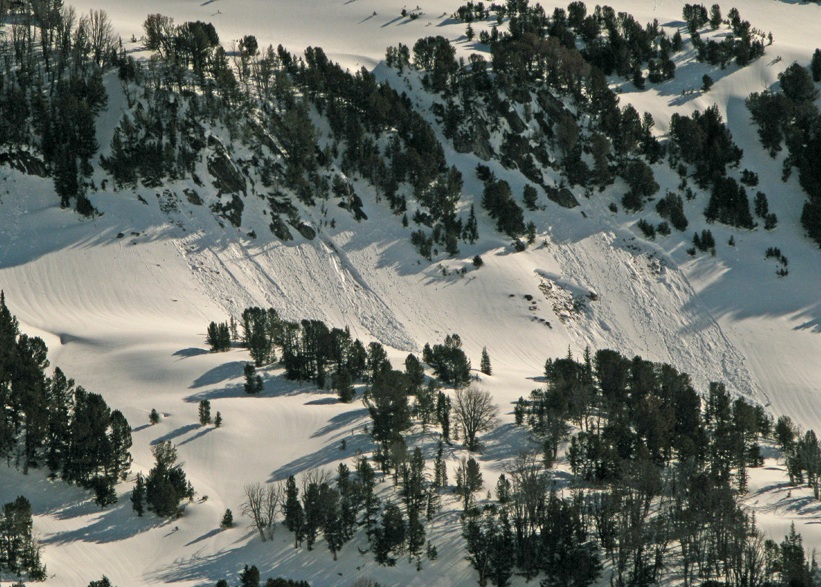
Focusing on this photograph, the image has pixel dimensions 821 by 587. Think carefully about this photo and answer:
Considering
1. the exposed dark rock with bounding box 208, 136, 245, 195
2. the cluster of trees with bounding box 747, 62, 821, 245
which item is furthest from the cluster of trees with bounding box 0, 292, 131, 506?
the cluster of trees with bounding box 747, 62, 821, 245

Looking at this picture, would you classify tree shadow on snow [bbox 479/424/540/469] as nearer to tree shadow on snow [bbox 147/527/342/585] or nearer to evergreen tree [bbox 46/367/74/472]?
tree shadow on snow [bbox 147/527/342/585]

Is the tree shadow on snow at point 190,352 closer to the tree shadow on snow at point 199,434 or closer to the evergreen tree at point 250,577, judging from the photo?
the tree shadow on snow at point 199,434

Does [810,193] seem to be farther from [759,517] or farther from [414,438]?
[414,438]

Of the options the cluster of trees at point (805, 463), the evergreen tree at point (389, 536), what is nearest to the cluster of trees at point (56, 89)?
the evergreen tree at point (389, 536)

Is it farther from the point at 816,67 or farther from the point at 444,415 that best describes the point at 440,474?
the point at 816,67

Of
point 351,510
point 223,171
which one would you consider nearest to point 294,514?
point 351,510

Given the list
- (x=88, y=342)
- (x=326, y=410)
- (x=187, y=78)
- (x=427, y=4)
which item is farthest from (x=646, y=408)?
(x=427, y=4)
